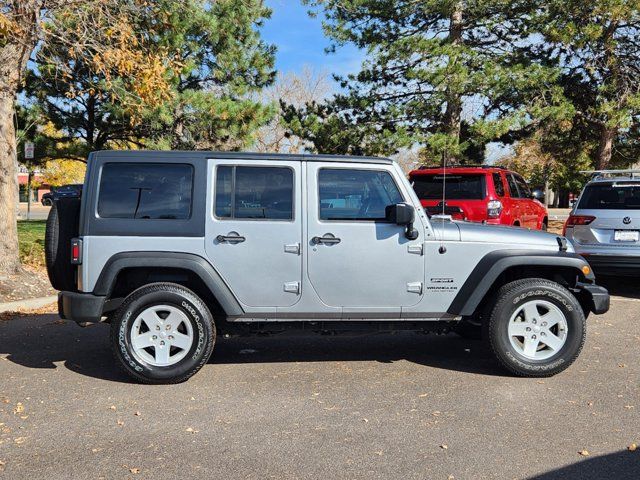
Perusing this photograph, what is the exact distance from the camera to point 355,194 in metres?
5.42

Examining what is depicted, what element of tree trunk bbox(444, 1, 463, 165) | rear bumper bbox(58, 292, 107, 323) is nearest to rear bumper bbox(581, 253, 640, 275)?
rear bumper bbox(58, 292, 107, 323)

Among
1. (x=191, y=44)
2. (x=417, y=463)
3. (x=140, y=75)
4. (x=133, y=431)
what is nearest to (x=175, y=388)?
(x=133, y=431)

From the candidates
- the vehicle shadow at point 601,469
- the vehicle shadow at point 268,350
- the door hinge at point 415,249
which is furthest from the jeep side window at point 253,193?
→ the vehicle shadow at point 601,469

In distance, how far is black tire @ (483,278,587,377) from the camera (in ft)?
17.6

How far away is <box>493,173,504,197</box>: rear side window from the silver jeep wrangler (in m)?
5.53

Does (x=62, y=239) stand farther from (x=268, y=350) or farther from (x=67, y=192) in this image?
(x=268, y=350)

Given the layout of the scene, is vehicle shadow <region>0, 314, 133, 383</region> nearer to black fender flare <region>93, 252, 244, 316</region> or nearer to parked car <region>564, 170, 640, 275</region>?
black fender flare <region>93, 252, 244, 316</region>

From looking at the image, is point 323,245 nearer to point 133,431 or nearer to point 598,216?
point 133,431

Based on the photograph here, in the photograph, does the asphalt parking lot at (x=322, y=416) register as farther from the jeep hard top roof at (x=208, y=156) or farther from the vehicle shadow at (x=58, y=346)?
the jeep hard top roof at (x=208, y=156)

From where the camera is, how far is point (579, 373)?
18.3 feet

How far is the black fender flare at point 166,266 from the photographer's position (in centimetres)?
511

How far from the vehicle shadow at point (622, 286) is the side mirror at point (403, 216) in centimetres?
612

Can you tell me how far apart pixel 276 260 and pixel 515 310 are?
6.81 feet

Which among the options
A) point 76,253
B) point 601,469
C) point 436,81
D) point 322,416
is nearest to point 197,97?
point 436,81
